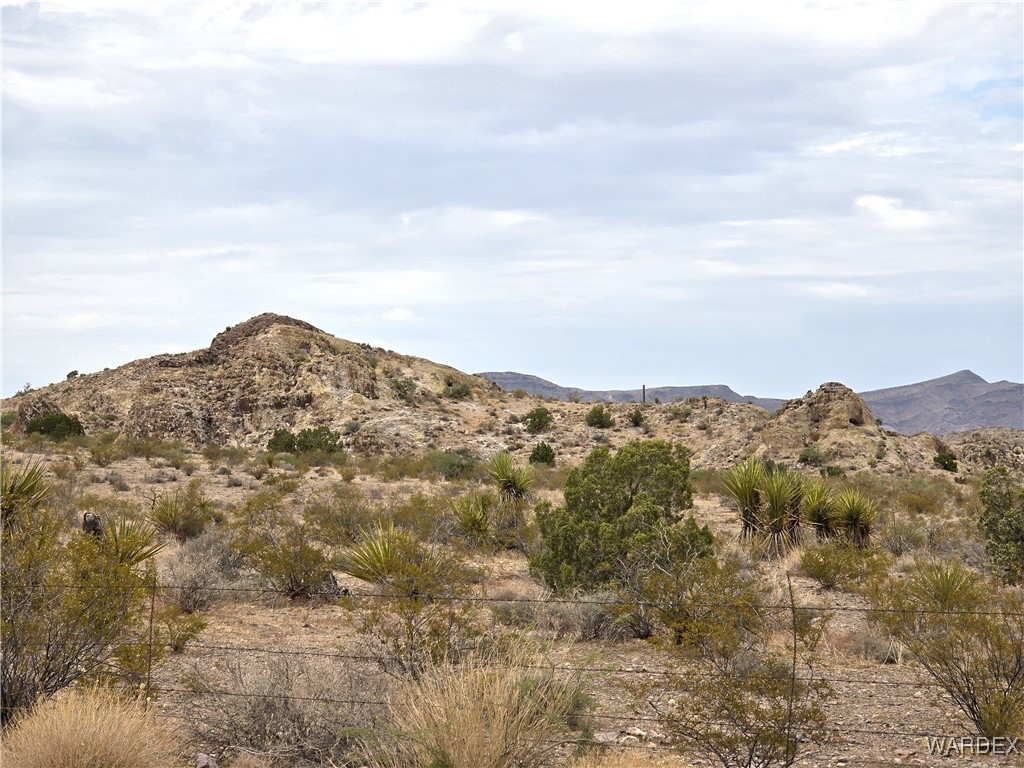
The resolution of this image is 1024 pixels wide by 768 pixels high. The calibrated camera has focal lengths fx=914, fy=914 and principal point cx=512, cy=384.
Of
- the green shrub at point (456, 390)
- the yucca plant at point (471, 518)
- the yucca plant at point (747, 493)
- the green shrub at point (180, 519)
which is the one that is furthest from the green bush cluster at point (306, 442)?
the yucca plant at point (747, 493)

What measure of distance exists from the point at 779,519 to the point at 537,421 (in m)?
32.0

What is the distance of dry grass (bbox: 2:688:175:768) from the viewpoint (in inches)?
259

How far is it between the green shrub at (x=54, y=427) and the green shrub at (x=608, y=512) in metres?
34.0

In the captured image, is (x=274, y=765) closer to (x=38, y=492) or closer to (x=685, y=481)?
(x=685, y=481)

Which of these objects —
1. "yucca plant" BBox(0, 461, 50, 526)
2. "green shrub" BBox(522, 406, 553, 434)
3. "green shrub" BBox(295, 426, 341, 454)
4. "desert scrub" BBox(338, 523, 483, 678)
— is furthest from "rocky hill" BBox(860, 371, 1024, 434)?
"desert scrub" BBox(338, 523, 483, 678)

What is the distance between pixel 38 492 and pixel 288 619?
22.7 ft

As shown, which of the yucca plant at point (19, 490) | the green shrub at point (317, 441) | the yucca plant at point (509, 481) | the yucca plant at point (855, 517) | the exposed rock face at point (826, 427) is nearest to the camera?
the yucca plant at point (19, 490)

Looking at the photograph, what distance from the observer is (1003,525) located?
14.6 metres

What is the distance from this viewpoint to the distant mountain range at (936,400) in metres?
164

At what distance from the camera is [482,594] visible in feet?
44.2

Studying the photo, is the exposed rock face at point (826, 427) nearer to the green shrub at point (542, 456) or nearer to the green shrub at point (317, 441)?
the green shrub at point (542, 456)

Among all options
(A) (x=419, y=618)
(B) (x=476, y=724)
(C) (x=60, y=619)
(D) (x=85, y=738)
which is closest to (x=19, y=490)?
(C) (x=60, y=619)

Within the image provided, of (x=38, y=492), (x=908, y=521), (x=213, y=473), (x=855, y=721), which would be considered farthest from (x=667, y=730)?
(x=213, y=473)

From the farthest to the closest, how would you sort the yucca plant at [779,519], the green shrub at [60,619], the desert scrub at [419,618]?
the yucca plant at [779,519], the desert scrub at [419,618], the green shrub at [60,619]
